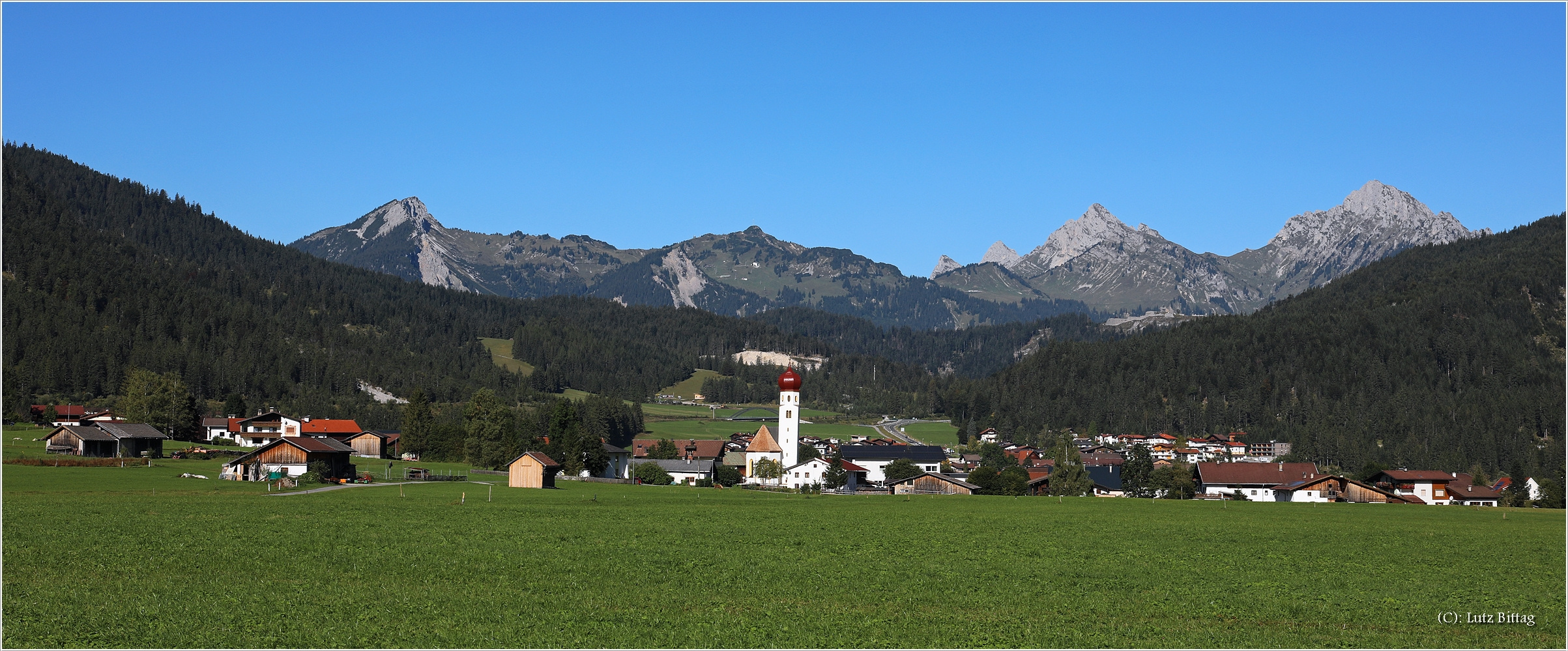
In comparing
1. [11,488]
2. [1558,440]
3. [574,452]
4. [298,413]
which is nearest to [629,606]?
[11,488]

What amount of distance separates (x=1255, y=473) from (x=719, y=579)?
98.0m

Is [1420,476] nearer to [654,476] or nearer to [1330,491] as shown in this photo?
[1330,491]

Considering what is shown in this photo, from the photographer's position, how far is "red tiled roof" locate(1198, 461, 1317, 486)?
4525 inches

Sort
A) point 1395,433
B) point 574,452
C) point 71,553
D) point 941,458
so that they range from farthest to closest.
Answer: point 1395,433
point 941,458
point 574,452
point 71,553

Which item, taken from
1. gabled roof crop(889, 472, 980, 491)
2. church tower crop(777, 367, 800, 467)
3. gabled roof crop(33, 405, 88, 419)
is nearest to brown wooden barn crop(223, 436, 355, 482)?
gabled roof crop(889, 472, 980, 491)

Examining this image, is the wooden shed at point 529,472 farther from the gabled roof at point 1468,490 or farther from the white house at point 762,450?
the gabled roof at point 1468,490

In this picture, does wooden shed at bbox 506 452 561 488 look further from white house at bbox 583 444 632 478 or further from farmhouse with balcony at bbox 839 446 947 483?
farmhouse with balcony at bbox 839 446 947 483

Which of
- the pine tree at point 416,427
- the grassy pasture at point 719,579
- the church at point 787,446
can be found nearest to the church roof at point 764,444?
the church at point 787,446

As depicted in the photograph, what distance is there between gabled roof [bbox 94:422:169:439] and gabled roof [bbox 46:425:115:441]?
1.19 ft

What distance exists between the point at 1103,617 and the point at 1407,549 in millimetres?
23620

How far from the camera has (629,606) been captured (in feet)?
87.0

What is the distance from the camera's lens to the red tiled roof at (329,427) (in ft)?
432

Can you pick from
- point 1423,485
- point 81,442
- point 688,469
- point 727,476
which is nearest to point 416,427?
point 688,469

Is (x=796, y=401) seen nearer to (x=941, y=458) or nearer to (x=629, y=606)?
(x=941, y=458)
